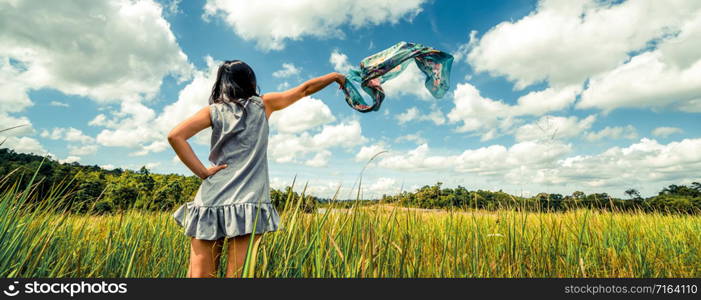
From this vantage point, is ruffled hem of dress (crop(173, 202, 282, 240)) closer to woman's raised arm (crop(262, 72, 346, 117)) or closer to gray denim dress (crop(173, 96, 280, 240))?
gray denim dress (crop(173, 96, 280, 240))

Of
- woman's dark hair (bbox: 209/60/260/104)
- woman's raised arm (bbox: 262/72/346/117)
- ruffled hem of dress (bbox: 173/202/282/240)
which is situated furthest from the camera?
woman's raised arm (bbox: 262/72/346/117)

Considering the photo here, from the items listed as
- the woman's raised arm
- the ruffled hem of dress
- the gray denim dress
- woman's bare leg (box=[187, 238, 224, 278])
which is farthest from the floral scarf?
woman's bare leg (box=[187, 238, 224, 278])

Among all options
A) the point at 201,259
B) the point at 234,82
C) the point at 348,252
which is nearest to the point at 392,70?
the point at 234,82

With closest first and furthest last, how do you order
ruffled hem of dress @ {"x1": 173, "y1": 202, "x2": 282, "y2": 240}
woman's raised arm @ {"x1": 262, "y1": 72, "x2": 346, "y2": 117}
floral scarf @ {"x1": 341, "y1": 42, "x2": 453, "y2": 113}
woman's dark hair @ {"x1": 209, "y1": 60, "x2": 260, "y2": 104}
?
ruffled hem of dress @ {"x1": 173, "y1": 202, "x2": 282, "y2": 240}
woman's dark hair @ {"x1": 209, "y1": 60, "x2": 260, "y2": 104}
woman's raised arm @ {"x1": 262, "y1": 72, "x2": 346, "y2": 117}
floral scarf @ {"x1": 341, "y1": 42, "x2": 453, "y2": 113}

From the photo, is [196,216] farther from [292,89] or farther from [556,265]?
[556,265]

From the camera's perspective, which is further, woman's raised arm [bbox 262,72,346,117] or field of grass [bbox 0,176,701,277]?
woman's raised arm [bbox 262,72,346,117]

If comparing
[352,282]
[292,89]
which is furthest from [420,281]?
[292,89]

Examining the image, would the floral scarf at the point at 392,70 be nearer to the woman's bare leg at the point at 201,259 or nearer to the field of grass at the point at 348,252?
the field of grass at the point at 348,252

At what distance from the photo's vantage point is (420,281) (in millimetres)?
1925

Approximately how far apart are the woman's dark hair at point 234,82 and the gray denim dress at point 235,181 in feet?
0.23

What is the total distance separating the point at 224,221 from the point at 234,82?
0.99 metres

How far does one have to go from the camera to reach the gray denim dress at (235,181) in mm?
2148

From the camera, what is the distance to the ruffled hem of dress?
2.12m

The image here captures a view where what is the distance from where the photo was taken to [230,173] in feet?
7.40
